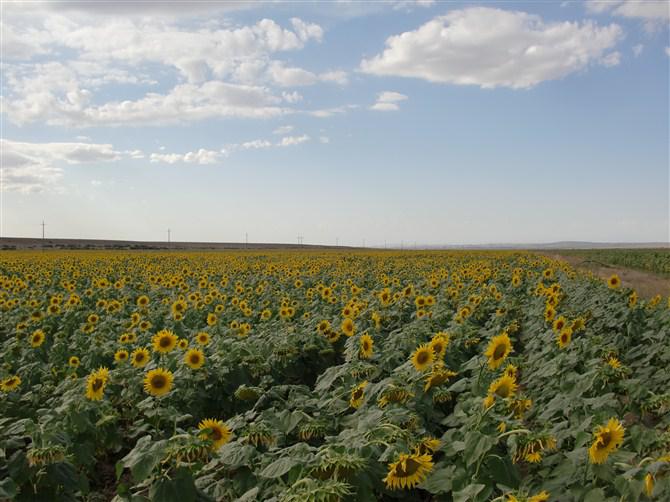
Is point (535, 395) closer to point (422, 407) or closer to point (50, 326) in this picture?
point (422, 407)

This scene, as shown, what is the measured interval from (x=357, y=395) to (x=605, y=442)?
77.6 inches

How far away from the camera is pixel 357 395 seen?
427 cm

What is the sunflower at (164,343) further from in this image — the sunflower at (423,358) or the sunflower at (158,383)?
the sunflower at (423,358)

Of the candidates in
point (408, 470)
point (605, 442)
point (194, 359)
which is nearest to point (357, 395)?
point (408, 470)

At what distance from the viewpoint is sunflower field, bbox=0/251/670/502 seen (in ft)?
8.84

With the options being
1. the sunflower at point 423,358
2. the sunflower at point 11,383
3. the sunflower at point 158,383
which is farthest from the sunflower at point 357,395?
the sunflower at point 11,383

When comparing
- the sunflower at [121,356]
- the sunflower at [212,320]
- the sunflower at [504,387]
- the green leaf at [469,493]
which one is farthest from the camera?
the sunflower at [212,320]

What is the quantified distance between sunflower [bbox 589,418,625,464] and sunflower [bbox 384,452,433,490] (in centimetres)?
84

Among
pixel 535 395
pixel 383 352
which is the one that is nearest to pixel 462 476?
pixel 535 395

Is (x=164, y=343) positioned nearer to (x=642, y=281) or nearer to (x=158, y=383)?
(x=158, y=383)

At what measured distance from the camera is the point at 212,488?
→ 3357mm

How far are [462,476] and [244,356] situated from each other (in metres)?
3.73

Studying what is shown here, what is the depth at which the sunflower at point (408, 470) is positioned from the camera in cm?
250

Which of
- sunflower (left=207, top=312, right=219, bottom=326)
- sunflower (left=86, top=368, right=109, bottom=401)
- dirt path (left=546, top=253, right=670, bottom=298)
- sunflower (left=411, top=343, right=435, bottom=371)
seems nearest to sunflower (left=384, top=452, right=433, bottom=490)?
sunflower (left=411, top=343, right=435, bottom=371)
